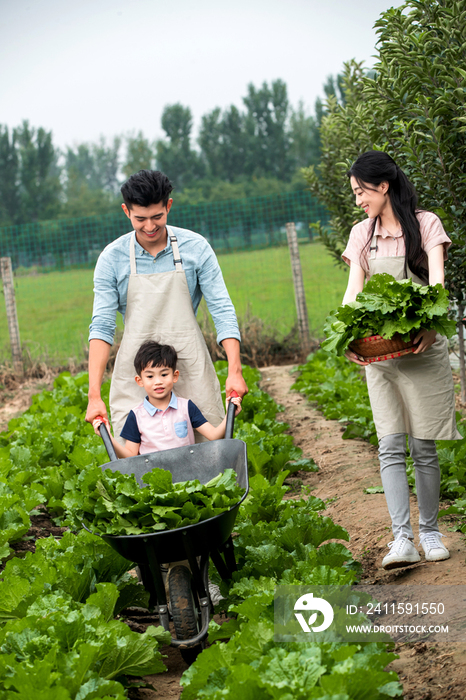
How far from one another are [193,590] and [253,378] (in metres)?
5.16

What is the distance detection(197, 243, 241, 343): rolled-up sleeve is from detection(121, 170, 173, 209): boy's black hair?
0.47 metres

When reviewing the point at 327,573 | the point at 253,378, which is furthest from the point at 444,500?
the point at 253,378

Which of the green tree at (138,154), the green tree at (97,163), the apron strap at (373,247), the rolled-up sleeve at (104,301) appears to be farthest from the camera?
the green tree at (97,163)

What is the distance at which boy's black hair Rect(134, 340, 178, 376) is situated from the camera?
3.33 meters

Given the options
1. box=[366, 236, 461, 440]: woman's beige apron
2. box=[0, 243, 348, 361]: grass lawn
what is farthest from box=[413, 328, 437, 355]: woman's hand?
box=[0, 243, 348, 361]: grass lawn

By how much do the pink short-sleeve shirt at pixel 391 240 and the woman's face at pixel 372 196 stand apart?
0.11m

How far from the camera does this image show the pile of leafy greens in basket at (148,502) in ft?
8.44

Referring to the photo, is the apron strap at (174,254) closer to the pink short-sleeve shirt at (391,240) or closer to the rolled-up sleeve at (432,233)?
the pink short-sleeve shirt at (391,240)

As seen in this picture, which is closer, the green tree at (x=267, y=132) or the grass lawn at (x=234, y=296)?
the grass lawn at (x=234, y=296)

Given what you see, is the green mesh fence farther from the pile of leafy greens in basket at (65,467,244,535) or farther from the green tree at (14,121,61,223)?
the green tree at (14,121,61,223)

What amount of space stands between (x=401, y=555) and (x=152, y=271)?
5.96 ft

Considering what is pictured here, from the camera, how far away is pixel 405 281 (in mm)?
2980

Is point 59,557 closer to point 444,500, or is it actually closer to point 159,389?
point 159,389

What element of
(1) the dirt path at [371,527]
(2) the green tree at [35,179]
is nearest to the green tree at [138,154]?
(2) the green tree at [35,179]
